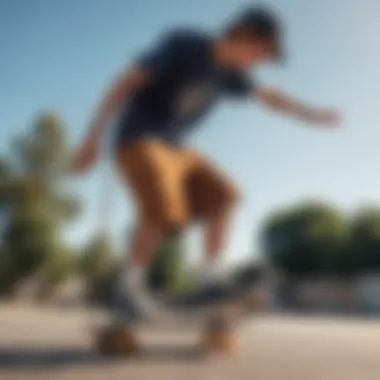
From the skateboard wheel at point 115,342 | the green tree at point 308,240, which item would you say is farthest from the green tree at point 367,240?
the skateboard wheel at point 115,342

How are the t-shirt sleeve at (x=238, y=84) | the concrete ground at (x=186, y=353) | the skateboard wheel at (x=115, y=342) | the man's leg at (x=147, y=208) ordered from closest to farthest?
the concrete ground at (x=186, y=353)
the skateboard wheel at (x=115, y=342)
the man's leg at (x=147, y=208)
the t-shirt sleeve at (x=238, y=84)

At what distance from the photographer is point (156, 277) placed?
1674 mm

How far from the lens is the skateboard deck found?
1519 millimetres

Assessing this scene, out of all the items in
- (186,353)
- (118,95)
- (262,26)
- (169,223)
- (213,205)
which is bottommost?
(186,353)

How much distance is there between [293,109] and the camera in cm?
197

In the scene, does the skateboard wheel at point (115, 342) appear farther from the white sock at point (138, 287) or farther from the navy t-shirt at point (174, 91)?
the navy t-shirt at point (174, 91)

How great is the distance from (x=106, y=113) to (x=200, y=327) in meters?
0.71

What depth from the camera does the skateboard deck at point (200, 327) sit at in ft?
4.98

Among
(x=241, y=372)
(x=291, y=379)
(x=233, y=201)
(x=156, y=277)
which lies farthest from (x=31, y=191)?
(x=291, y=379)

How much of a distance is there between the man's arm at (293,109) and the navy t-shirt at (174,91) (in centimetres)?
18

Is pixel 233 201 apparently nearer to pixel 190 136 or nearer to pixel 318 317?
pixel 190 136

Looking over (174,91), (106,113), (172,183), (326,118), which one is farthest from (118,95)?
(326,118)

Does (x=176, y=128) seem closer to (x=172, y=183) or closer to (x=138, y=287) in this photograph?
(x=172, y=183)

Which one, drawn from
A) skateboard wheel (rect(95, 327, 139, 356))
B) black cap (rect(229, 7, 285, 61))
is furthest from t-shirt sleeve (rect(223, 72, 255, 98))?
skateboard wheel (rect(95, 327, 139, 356))
